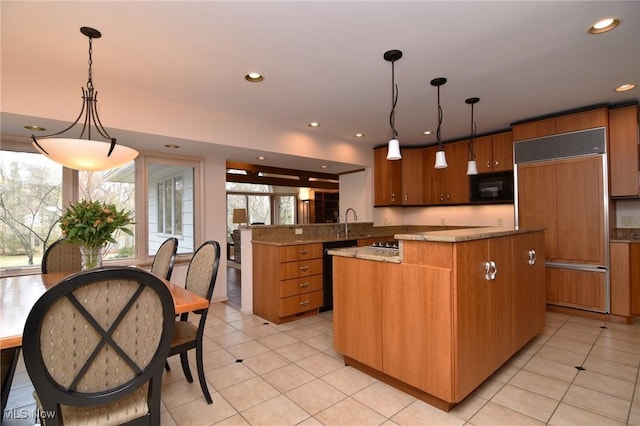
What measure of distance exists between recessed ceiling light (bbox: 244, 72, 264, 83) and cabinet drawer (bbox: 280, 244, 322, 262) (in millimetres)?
1819

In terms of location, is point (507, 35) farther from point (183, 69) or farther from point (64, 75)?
point (64, 75)

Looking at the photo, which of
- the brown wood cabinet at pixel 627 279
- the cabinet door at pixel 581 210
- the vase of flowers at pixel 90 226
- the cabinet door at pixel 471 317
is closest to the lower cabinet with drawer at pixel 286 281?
the vase of flowers at pixel 90 226

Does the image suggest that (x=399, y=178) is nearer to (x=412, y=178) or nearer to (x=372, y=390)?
(x=412, y=178)

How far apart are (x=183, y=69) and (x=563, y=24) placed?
2.80 meters

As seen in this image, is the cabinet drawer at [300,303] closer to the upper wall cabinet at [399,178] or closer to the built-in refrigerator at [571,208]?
the upper wall cabinet at [399,178]

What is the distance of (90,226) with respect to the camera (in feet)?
7.04

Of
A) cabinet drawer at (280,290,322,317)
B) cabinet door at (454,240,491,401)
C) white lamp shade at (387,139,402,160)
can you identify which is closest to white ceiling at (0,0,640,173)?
white lamp shade at (387,139,402,160)

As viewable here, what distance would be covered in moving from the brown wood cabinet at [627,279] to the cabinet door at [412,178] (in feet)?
8.51

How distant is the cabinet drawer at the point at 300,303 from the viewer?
3678 millimetres

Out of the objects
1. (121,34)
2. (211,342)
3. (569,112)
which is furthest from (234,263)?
(569,112)

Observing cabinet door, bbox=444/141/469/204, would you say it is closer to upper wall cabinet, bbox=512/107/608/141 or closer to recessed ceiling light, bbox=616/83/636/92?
upper wall cabinet, bbox=512/107/608/141

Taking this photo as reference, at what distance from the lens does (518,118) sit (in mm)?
4031

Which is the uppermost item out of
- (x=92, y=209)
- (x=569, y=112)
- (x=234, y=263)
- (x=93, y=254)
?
(x=569, y=112)

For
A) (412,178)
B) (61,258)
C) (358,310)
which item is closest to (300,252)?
(358,310)
